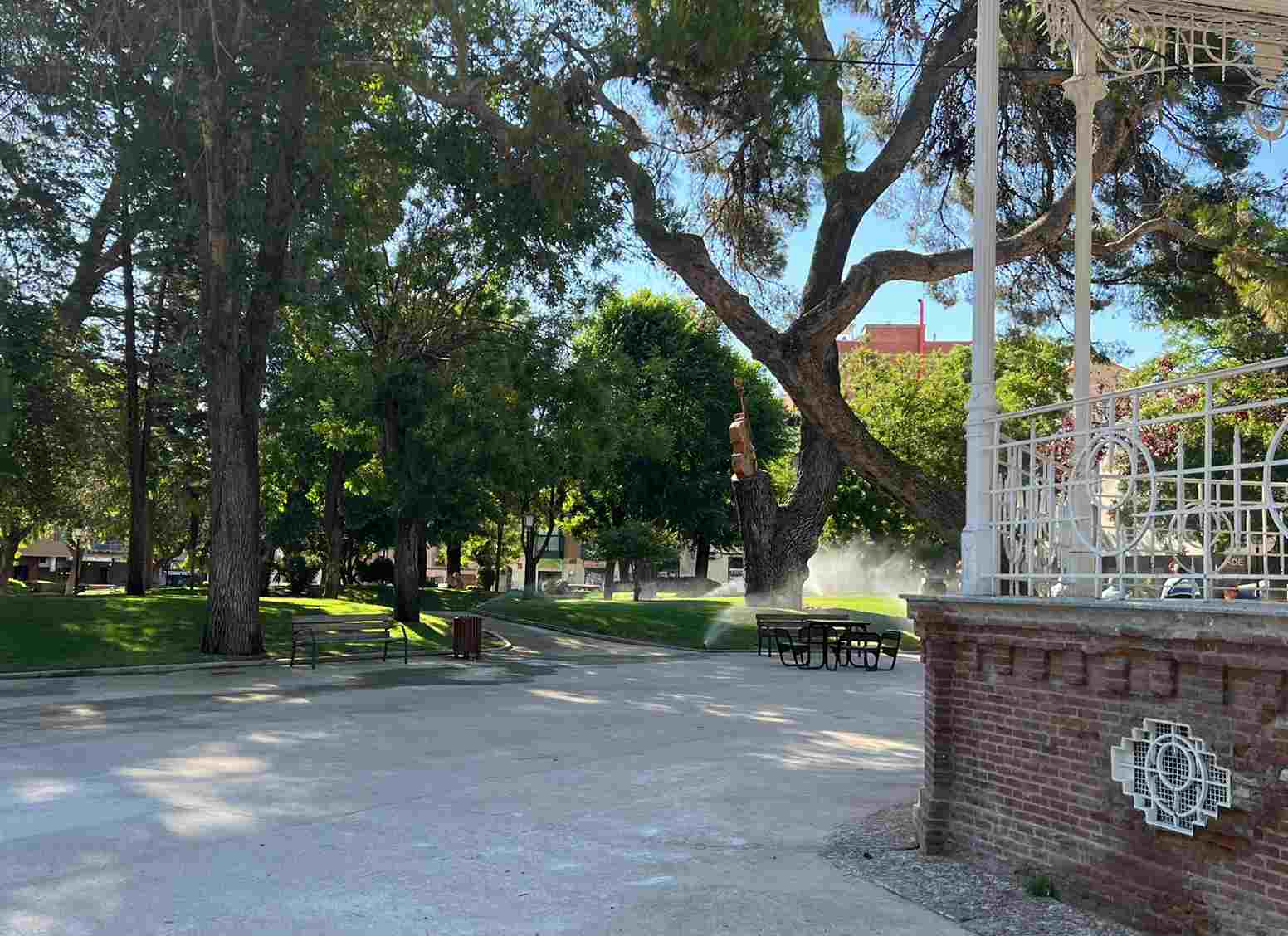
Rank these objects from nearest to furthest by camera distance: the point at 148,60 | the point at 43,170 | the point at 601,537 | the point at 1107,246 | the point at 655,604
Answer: the point at 148,60 → the point at 1107,246 → the point at 43,170 → the point at 655,604 → the point at 601,537

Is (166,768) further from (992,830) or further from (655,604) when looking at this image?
(655,604)

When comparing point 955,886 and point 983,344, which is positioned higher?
point 983,344

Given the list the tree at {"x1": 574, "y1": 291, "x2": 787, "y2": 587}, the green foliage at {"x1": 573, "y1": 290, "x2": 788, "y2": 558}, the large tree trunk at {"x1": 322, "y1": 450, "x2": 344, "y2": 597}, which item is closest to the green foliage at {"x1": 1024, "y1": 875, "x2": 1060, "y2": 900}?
the large tree trunk at {"x1": 322, "y1": 450, "x2": 344, "y2": 597}

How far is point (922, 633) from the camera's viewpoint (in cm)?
698

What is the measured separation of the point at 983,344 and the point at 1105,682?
7.97ft

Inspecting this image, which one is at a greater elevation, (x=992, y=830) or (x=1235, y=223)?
(x=1235, y=223)

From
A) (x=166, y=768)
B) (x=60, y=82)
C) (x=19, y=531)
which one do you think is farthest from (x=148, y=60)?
(x=19, y=531)

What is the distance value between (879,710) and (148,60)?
1320 centimetres

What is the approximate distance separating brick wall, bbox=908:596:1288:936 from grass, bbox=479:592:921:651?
14983 mm

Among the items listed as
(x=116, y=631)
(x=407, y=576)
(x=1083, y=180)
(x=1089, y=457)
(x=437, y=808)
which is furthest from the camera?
(x=407, y=576)

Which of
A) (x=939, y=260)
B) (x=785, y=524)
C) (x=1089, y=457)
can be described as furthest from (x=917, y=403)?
(x=1089, y=457)

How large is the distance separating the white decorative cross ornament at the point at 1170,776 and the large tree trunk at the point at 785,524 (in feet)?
58.6

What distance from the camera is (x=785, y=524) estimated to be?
82.6ft

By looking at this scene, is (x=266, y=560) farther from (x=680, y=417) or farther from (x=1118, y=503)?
(x=1118, y=503)
